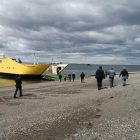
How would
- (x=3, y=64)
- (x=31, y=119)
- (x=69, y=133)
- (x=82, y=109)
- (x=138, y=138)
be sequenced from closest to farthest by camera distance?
(x=138, y=138) → (x=69, y=133) → (x=31, y=119) → (x=82, y=109) → (x=3, y=64)

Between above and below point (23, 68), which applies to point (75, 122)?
below

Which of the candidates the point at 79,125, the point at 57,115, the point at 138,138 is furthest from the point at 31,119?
the point at 138,138

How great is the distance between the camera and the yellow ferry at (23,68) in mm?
68000

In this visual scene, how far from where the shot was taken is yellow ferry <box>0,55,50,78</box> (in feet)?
223

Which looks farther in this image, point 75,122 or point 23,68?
point 23,68

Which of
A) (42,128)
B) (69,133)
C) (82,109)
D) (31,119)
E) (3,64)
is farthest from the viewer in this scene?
(3,64)

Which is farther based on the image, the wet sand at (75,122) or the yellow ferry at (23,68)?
the yellow ferry at (23,68)

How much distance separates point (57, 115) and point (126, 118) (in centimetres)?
325

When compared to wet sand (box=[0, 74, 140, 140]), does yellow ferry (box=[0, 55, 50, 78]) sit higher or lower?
higher

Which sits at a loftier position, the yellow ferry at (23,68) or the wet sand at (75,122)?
the yellow ferry at (23,68)

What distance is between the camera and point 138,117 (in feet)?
44.6

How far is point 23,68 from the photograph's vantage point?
68375mm

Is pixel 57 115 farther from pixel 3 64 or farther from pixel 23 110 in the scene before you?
pixel 3 64

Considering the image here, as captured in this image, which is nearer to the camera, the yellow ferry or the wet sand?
the wet sand
